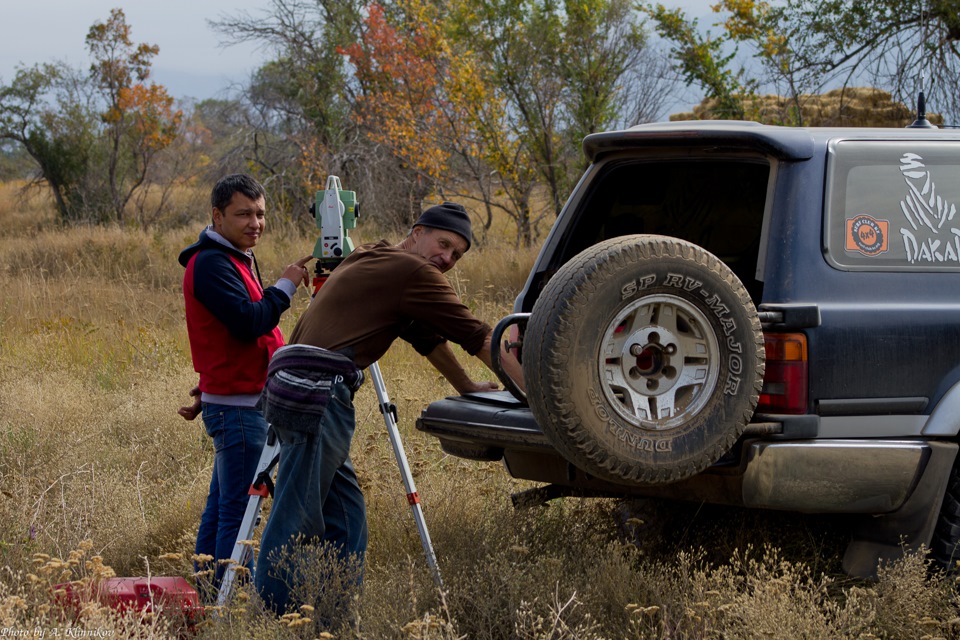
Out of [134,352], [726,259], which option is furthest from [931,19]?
[134,352]

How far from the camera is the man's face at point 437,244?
4.24 meters

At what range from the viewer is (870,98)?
49.1 ft

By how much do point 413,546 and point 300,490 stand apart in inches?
41.9

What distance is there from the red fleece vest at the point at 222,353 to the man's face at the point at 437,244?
0.80 metres

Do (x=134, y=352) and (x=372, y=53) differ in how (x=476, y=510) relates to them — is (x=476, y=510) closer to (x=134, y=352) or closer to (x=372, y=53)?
(x=134, y=352)

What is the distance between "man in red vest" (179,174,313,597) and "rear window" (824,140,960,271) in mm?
2146

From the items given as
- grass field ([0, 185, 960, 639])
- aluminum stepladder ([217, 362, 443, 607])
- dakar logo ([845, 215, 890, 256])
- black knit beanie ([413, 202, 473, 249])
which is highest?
black knit beanie ([413, 202, 473, 249])

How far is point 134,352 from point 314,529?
5871mm

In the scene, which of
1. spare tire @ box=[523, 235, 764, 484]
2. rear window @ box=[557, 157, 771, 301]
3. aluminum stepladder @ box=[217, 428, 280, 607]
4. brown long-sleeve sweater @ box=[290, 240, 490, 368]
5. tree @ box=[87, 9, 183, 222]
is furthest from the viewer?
tree @ box=[87, 9, 183, 222]

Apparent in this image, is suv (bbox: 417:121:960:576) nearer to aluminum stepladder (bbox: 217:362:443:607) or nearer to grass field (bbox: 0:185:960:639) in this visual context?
grass field (bbox: 0:185:960:639)

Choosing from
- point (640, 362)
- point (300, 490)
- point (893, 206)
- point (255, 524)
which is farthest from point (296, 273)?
point (893, 206)

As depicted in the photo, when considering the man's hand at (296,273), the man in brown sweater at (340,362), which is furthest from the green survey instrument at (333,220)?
the man in brown sweater at (340,362)

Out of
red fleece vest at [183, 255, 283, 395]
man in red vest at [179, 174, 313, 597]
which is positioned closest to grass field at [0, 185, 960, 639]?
man in red vest at [179, 174, 313, 597]

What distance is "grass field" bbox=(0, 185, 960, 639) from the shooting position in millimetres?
3717
